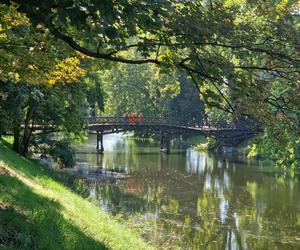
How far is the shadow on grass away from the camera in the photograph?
6.29 m

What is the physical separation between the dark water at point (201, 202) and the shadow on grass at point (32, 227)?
261 inches

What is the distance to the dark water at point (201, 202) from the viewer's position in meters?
16.5

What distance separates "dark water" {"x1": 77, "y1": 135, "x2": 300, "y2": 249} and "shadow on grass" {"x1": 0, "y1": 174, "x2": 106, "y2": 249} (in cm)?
664

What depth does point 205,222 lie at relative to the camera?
18797 mm

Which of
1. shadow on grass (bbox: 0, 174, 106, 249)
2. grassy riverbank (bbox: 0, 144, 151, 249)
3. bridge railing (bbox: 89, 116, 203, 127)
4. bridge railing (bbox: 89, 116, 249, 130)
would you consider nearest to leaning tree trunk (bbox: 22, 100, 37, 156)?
grassy riverbank (bbox: 0, 144, 151, 249)

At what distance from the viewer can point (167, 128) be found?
52.2 m

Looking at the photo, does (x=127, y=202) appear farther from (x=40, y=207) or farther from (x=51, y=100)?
(x=40, y=207)

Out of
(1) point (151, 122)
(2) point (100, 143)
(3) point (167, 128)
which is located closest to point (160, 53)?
(2) point (100, 143)

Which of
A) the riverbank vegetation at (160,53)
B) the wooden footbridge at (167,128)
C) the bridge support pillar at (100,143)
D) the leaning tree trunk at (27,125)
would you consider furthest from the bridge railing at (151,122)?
the riverbank vegetation at (160,53)

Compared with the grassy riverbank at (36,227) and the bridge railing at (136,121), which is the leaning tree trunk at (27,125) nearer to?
the grassy riverbank at (36,227)

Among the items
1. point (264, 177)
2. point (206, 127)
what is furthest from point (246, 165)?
point (206, 127)

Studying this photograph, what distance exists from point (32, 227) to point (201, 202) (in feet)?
56.6

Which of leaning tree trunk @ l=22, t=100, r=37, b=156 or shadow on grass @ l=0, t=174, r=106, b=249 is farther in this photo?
leaning tree trunk @ l=22, t=100, r=37, b=156

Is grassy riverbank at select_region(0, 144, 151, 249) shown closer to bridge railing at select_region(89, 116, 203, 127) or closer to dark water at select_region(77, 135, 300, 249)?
dark water at select_region(77, 135, 300, 249)
